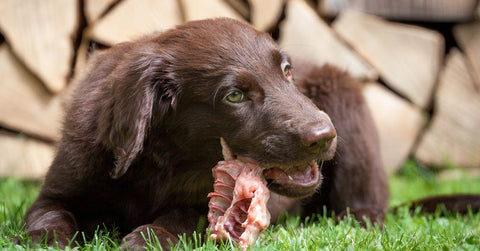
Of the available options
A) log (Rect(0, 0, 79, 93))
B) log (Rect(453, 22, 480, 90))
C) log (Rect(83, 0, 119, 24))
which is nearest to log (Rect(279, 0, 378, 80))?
log (Rect(453, 22, 480, 90))

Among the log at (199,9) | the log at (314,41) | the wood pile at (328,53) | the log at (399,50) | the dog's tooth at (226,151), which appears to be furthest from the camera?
the log at (399,50)

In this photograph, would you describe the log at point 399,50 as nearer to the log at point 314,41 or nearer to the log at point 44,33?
the log at point 314,41

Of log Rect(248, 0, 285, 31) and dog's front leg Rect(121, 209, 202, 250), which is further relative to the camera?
log Rect(248, 0, 285, 31)

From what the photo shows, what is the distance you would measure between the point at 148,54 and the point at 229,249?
3.01 feet

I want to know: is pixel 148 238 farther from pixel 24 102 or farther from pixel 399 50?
pixel 399 50

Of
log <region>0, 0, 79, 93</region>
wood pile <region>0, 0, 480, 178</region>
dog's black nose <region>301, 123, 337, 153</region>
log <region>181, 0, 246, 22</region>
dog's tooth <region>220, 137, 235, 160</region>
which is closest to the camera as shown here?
dog's black nose <region>301, 123, 337, 153</region>

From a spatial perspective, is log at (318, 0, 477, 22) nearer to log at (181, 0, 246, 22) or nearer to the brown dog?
log at (181, 0, 246, 22)

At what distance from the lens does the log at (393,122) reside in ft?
16.0

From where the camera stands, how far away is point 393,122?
4.95 meters

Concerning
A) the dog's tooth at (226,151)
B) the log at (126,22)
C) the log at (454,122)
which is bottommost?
the log at (454,122)

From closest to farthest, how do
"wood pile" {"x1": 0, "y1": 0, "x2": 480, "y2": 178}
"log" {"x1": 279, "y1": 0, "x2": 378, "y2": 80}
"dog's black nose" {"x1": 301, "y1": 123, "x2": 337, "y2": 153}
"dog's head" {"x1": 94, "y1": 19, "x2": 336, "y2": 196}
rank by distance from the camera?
"dog's black nose" {"x1": 301, "y1": 123, "x2": 337, "y2": 153} → "dog's head" {"x1": 94, "y1": 19, "x2": 336, "y2": 196} → "wood pile" {"x1": 0, "y1": 0, "x2": 480, "y2": 178} → "log" {"x1": 279, "y1": 0, "x2": 378, "y2": 80}

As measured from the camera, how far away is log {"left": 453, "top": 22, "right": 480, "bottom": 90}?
16.0 ft

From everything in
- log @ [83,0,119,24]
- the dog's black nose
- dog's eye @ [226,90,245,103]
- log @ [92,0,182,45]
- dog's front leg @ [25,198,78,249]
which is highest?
log @ [83,0,119,24]

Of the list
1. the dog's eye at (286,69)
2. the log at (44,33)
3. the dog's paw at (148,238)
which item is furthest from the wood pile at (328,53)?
the dog's paw at (148,238)
